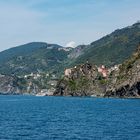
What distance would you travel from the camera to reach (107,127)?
4715 inches

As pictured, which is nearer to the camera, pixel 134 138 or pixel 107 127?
pixel 134 138

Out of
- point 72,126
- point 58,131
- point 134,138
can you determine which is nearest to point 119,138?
point 134,138

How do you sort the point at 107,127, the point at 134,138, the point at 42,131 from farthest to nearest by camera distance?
1. the point at 107,127
2. the point at 42,131
3. the point at 134,138

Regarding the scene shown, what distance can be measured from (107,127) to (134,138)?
22134 millimetres

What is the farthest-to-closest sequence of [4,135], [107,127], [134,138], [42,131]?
[107,127]
[42,131]
[4,135]
[134,138]

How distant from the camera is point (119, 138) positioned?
323ft

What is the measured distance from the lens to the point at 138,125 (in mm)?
124062

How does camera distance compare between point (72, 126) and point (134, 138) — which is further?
point (72, 126)

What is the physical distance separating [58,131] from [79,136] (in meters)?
10.6

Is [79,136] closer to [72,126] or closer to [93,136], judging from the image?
[93,136]

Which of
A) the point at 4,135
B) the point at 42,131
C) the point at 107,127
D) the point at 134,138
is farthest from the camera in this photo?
the point at 107,127

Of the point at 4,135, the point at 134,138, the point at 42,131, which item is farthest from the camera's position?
the point at 42,131

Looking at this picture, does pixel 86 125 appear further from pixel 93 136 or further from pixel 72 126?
pixel 93 136

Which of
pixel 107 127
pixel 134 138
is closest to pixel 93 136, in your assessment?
pixel 134 138
